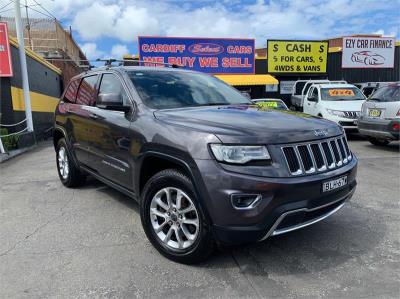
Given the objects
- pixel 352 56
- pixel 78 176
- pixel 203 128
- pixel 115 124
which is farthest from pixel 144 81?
pixel 352 56

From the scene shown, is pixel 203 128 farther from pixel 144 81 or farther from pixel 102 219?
pixel 102 219

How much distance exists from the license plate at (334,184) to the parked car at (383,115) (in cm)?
598

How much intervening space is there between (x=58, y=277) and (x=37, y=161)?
23.0 ft

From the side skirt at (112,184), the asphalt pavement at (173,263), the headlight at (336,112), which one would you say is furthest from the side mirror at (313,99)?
the side skirt at (112,184)

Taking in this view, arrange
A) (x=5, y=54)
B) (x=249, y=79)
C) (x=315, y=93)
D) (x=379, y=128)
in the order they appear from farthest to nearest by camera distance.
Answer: (x=249, y=79) → (x=315, y=93) → (x=5, y=54) → (x=379, y=128)

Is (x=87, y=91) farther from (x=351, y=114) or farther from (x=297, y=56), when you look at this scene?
(x=297, y=56)

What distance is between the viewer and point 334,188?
3.39 meters

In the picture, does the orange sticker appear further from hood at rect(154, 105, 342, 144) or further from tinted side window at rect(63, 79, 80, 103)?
hood at rect(154, 105, 342, 144)

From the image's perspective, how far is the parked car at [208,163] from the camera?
9.84 ft

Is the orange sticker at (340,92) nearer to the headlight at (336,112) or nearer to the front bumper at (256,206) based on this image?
the headlight at (336,112)

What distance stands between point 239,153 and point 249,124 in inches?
14.2

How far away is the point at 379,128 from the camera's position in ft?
29.9

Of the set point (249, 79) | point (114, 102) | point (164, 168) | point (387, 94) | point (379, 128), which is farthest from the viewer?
point (249, 79)

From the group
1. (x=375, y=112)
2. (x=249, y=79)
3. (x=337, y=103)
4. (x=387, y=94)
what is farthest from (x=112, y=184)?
(x=249, y=79)
